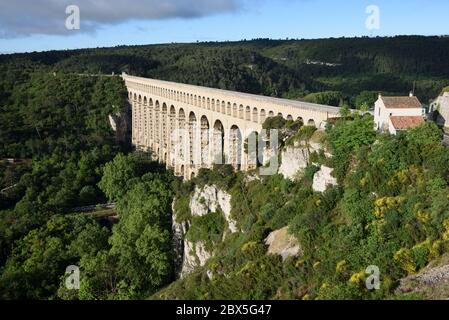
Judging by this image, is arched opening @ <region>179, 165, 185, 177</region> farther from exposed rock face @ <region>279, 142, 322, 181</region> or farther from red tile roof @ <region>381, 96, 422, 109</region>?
red tile roof @ <region>381, 96, 422, 109</region>

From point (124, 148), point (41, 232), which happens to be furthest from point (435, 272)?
point (124, 148)

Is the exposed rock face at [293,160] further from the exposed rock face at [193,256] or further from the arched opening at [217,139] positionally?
the arched opening at [217,139]

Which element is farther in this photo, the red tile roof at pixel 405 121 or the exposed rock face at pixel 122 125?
the exposed rock face at pixel 122 125

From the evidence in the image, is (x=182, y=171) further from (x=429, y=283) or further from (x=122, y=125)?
(x=429, y=283)

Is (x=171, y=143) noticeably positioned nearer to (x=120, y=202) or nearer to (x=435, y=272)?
(x=120, y=202)

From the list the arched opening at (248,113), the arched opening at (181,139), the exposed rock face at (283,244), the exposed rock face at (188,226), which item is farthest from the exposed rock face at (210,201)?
the arched opening at (181,139)

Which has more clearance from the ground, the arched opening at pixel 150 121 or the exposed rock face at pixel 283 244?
the arched opening at pixel 150 121

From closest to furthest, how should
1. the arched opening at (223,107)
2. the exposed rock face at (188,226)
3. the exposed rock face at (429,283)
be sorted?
the exposed rock face at (429,283) → the exposed rock face at (188,226) → the arched opening at (223,107)

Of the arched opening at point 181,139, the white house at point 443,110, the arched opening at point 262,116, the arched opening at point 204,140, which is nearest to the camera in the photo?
the white house at point 443,110

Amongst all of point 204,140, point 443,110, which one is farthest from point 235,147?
point 443,110
